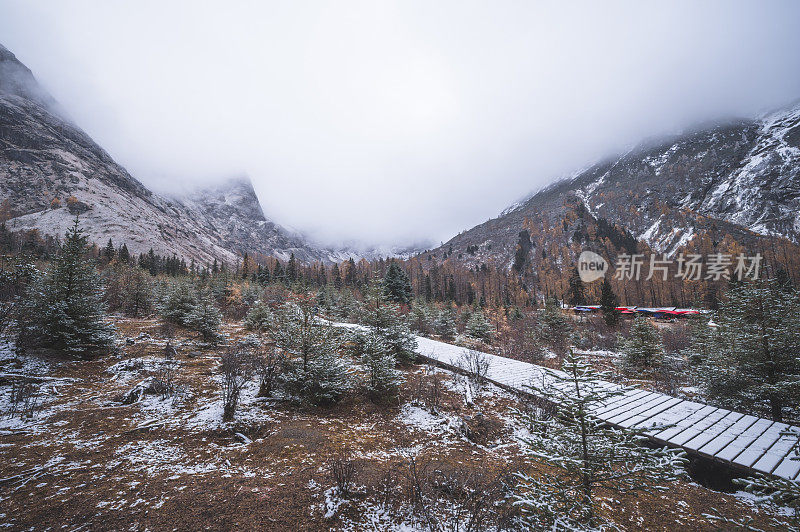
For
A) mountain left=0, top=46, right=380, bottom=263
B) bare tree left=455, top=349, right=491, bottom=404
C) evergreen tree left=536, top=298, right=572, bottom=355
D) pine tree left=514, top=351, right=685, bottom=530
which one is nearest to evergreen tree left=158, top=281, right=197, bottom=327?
bare tree left=455, top=349, right=491, bottom=404

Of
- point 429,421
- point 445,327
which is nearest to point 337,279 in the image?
point 445,327

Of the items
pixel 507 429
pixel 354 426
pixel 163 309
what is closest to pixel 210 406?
pixel 354 426

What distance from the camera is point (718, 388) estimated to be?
7.79 meters

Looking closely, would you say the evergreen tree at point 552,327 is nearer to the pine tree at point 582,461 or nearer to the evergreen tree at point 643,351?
the evergreen tree at point 643,351

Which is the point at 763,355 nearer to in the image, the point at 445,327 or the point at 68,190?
the point at 445,327

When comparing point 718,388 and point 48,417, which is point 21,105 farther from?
point 718,388

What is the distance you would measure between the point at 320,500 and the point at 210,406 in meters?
4.27

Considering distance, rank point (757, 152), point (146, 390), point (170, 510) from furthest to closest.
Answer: point (757, 152)
point (146, 390)
point (170, 510)

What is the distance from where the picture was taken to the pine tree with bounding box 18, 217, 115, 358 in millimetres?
8711

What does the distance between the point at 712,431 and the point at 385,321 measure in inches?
323

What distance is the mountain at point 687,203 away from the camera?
11495cm

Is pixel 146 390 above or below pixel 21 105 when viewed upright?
below

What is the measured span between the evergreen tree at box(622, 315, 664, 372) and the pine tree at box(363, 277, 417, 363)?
11.1m

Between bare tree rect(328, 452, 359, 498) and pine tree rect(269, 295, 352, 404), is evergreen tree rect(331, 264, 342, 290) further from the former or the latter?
bare tree rect(328, 452, 359, 498)
